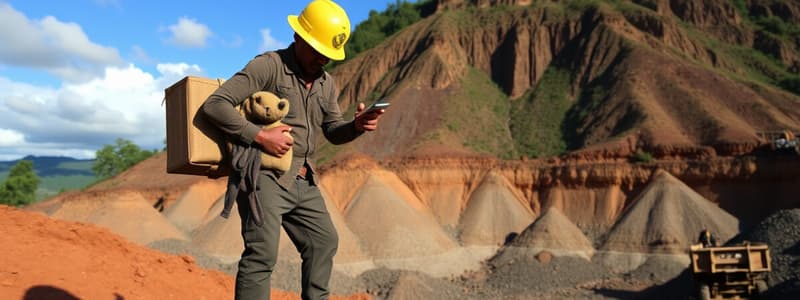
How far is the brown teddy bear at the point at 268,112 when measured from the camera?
3.59m

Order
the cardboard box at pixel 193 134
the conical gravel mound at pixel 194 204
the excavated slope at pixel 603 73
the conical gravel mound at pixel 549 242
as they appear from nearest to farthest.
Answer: the cardboard box at pixel 193 134 → the conical gravel mound at pixel 549 242 → the conical gravel mound at pixel 194 204 → the excavated slope at pixel 603 73

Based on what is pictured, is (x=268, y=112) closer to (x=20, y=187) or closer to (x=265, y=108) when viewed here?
(x=265, y=108)

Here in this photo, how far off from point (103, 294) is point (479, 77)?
56899 millimetres

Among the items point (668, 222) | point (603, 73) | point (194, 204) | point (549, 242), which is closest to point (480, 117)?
point (603, 73)

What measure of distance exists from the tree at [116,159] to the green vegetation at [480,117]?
4603 centimetres

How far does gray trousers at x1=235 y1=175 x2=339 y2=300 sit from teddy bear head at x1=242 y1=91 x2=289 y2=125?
37 cm

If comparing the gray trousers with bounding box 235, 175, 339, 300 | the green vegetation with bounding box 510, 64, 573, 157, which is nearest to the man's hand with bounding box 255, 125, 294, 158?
the gray trousers with bounding box 235, 175, 339, 300

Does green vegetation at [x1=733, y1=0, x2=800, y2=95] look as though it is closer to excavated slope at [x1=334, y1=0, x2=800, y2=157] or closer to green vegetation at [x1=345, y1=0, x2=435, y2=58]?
excavated slope at [x1=334, y1=0, x2=800, y2=157]

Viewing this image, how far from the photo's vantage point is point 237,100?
3586 millimetres

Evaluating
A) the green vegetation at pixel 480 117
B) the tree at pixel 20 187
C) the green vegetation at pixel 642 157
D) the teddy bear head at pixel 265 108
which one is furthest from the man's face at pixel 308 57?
the tree at pixel 20 187

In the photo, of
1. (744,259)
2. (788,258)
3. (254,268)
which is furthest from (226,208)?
(788,258)

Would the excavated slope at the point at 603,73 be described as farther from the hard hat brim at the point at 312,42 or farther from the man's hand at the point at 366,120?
the hard hat brim at the point at 312,42

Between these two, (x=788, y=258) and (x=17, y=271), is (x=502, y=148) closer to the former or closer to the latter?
(x=788, y=258)

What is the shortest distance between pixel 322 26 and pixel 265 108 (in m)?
0.63
